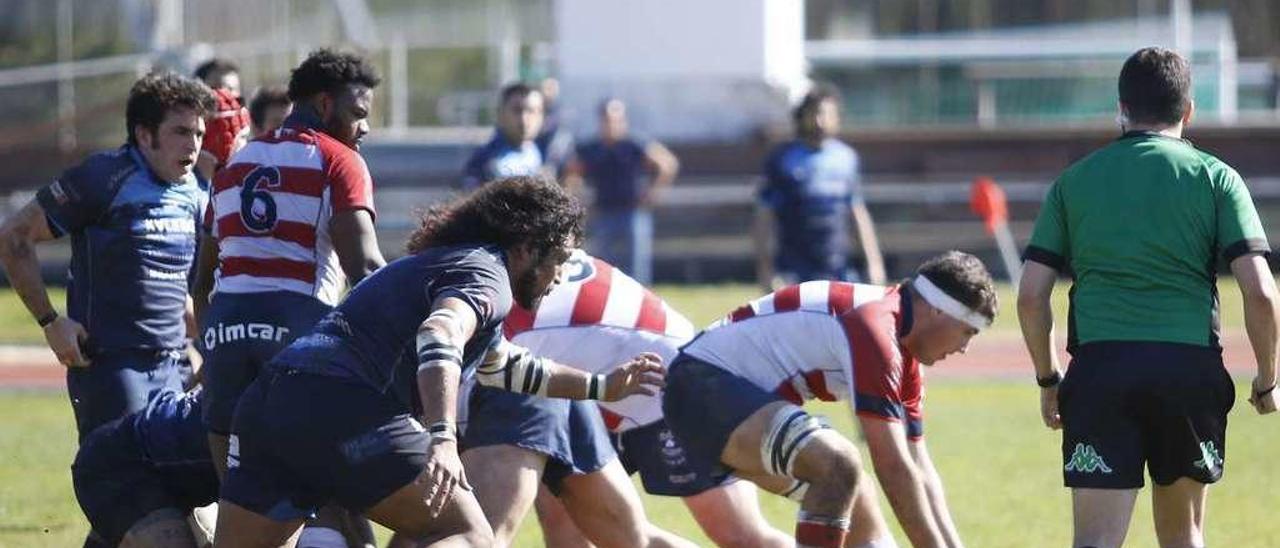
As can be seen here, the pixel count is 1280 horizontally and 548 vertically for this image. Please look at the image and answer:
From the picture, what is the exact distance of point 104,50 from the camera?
26359 millimetres

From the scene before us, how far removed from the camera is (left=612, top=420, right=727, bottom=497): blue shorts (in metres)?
7.22

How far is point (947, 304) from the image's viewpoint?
6621 mm

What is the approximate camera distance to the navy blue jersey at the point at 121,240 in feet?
24.6

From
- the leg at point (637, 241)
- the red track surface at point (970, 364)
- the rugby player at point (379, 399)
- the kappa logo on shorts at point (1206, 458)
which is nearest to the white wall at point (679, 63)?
the leg at point (637, 241)

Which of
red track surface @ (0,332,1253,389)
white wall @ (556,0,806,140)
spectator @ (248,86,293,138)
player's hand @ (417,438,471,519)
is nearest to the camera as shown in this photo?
player's hand @ (417,438,471,519)

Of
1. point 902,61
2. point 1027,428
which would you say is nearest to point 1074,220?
point 1027,428

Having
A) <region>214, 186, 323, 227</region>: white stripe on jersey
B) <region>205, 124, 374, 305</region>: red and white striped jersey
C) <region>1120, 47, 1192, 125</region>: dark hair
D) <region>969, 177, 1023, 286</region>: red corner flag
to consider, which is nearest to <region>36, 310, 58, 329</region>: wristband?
<region>205, 124, 374, 305</region>: red and white striped jersey

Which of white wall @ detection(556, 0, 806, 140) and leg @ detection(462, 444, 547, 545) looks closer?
leg @ detection(462, 444, 547, 545)

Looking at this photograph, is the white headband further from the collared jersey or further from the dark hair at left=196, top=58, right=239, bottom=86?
the dark hair at left=196, top=58, right=239, bottom=86

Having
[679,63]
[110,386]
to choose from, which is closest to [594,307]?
[110,386]

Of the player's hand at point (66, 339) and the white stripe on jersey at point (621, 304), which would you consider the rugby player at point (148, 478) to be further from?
the white stripe on jersey at point (621, 304)

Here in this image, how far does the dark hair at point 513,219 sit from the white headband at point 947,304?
4.33 ft

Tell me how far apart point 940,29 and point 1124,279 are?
2299 centimetres

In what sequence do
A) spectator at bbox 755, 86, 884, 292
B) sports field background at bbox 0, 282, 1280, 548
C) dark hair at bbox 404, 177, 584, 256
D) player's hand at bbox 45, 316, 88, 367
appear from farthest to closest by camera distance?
1. spectator at bbox 755, 86, 884, 292
2. sports field background at bbox 0, 282, 1280, 548
3. player's hand at bbox 45, 316, 88, 367
4. dark hair at bbox 404, 177, 584, 256
